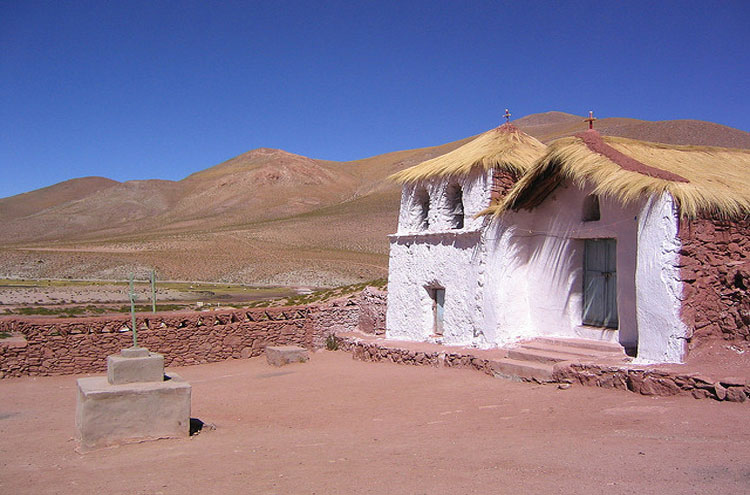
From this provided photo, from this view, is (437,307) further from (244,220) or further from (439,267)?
(244,220)

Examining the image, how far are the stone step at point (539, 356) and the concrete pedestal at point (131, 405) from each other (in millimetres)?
6476

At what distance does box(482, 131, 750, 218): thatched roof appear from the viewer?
1038cm

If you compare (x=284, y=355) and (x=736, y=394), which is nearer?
(x=736, y=394)

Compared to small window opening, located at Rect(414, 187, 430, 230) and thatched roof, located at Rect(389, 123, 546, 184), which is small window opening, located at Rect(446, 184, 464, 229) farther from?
small window opening, located at Rect(414, 187, 430, 230)

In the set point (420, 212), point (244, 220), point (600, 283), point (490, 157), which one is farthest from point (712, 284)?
point (244, 220)

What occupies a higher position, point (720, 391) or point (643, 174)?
point (643, 174)

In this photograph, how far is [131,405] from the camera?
27.2 feet

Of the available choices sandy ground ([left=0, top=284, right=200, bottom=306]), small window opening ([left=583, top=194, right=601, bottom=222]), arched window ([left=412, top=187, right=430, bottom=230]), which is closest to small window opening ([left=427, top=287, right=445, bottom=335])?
arched window ([left=412, top=187, right=430, bottom=230])

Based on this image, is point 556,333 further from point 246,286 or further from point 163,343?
point 246,286

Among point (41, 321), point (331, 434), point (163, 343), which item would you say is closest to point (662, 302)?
point (331, 434)

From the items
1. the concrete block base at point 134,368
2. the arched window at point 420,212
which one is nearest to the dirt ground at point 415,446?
the concrete block base at point 134,368

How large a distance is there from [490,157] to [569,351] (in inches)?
188


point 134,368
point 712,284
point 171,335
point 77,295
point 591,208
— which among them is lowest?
point 77,295

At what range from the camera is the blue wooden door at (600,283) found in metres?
12.7
